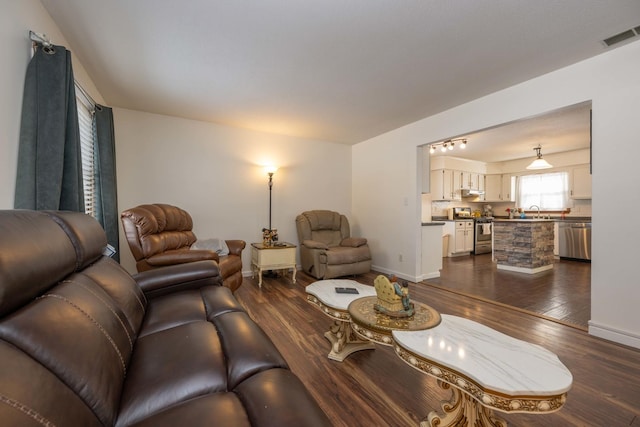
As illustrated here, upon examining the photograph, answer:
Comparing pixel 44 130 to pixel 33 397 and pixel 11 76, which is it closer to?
pixel 11 76

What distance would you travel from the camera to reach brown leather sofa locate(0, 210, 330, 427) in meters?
0.64

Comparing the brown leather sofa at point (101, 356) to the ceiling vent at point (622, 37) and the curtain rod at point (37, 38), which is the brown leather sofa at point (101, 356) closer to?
the curtain rod at point (37, 38)

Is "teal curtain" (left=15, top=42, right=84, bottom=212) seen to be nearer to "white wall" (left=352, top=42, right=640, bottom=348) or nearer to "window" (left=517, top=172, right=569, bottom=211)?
"white wall" (left=352, top=42, right=640, bottom=348)

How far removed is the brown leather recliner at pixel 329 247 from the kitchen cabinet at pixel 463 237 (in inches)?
119

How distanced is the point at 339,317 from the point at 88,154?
3013mm

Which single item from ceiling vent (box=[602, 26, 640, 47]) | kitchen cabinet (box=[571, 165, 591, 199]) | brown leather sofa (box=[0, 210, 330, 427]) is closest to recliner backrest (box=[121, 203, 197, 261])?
brown leather sofa (box=[0, 210, 330, 427])

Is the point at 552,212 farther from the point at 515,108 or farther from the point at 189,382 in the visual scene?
the point at 189,382

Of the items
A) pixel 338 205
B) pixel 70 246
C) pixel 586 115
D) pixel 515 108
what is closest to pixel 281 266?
pixel 338 205

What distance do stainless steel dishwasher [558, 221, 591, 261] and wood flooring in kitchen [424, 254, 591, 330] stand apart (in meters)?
0.26

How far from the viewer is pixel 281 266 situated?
3807 mm

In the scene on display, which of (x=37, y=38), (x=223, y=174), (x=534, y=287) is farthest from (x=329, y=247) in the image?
(x=37, y=38)

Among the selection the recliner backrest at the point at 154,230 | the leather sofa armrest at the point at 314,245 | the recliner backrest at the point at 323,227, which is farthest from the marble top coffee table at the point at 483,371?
the recliner backrest at the point at 323,227

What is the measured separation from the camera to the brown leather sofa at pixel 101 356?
643 millimetres

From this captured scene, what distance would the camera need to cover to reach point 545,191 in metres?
6.36
